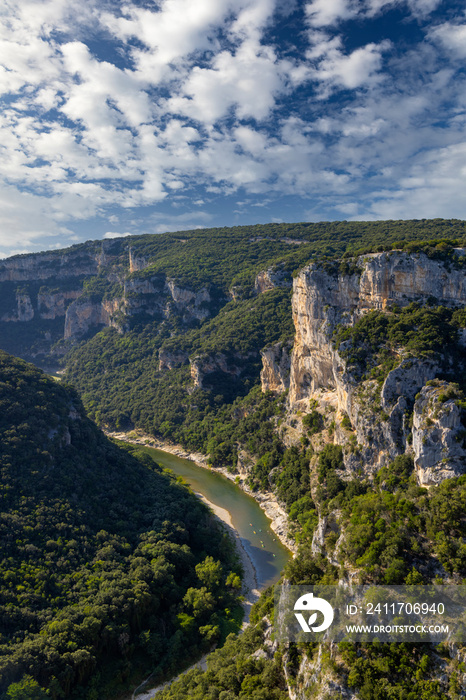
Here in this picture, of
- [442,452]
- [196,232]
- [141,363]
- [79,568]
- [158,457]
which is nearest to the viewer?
[442,452]

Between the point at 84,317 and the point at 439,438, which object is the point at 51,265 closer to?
the point at 84,317

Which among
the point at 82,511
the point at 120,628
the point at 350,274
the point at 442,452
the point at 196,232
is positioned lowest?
the point at 120,628

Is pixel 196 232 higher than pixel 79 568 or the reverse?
higher

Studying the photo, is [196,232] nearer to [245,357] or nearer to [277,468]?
[245,357]

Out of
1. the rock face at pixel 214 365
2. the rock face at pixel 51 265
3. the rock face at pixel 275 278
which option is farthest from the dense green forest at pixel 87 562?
the rock face at pixel 51 265

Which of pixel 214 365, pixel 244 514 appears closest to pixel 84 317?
pixel 214 365

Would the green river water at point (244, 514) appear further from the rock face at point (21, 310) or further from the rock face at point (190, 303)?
the rock face at point (21, 310)

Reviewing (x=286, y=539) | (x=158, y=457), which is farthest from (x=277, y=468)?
(x=158, y=457)
